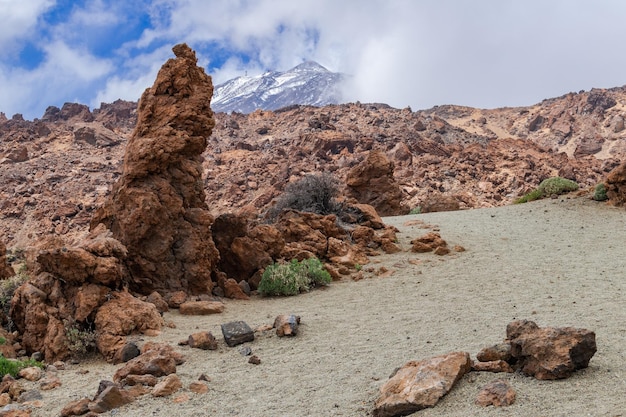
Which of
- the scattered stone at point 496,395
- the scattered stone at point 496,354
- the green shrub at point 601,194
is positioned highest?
the green shrub at point 601,194

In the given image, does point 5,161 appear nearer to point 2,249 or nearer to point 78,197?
point 78,197

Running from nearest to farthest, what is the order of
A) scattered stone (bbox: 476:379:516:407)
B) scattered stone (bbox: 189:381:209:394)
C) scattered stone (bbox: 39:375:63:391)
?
scattered stone (bbox: 476:379:516:407) → scattered stone (bbox: 189:381:209:394) → scattered stone (bbox: 39:375:63:391)

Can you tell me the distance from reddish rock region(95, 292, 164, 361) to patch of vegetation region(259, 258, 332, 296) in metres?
2.88

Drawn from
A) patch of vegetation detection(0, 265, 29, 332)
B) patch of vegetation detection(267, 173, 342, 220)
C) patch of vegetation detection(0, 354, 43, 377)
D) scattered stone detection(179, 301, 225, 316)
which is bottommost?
patch of vegetation detection(0, 354, 43, 377)

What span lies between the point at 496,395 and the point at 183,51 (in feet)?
29.9

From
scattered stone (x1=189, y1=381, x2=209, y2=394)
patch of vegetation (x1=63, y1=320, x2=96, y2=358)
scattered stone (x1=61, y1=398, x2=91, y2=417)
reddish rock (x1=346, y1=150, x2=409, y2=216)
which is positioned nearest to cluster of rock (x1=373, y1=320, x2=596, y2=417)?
scattered stone (x1=189, y1=381, x2=209, y2=394)

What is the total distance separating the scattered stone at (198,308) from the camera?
29.9 ft

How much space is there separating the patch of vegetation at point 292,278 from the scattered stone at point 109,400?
216 inches

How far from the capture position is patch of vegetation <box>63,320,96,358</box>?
23.5 feet

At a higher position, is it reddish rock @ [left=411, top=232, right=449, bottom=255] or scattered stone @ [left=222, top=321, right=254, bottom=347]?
reddish rock @ [left=411, top=232, right=449, bottom=255]

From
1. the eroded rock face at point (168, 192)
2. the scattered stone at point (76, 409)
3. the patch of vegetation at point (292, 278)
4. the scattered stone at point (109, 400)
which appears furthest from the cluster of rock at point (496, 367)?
the eroded rock face at point (168, 192)

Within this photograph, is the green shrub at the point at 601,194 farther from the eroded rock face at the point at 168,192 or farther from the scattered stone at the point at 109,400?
the scattered stone at the point at 109,400

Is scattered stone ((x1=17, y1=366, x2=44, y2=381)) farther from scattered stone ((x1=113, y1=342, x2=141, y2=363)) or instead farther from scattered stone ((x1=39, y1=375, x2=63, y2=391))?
scattered stone ((x1=113, y1=342, x2=141, y2=363))

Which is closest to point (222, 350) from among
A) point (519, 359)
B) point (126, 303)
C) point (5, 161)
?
point (126, 303)
